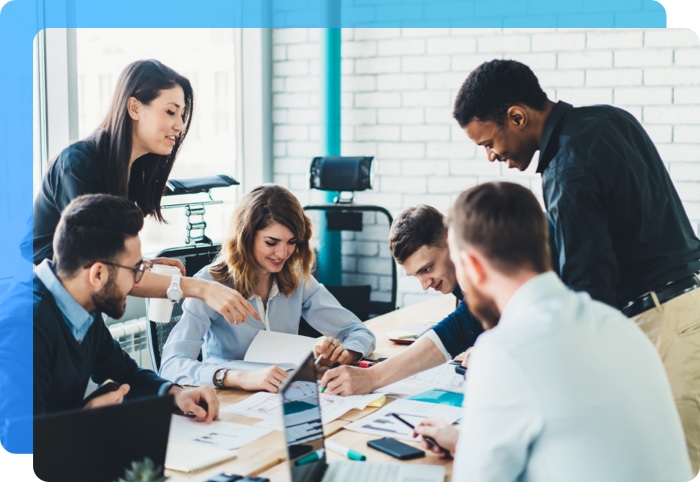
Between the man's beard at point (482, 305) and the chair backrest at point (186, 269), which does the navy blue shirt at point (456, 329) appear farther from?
the man's beard at point (482, 305)

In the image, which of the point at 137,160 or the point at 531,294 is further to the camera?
the point at 137,160

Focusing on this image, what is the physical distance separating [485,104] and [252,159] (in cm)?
269

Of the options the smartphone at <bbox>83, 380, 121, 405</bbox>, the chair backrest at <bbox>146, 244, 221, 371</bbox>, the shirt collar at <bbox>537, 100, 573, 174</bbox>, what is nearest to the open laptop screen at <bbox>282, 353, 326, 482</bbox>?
the smartphone at <bbox>83, 380, 121, 405</bbox>

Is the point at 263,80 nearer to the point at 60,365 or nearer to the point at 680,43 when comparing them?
the point at 680,43

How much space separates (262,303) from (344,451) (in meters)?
0.96

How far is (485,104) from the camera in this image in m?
2.07

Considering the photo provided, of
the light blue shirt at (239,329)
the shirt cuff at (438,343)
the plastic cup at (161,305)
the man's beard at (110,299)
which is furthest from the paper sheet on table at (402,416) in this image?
the plastic cup at (161,305)

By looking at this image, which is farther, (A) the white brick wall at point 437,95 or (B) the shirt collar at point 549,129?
(A) the white brick wall at point 437,95

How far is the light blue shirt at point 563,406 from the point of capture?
3.80 ft

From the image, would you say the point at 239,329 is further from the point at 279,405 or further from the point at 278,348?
the point at 279,405

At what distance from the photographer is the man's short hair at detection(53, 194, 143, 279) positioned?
184 centimetres

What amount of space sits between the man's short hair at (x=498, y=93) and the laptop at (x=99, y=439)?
3.61ft

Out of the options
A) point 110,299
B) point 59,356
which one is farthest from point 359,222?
point 59,356

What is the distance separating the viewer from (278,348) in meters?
2.45
